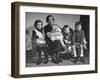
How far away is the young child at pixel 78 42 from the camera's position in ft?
5.64

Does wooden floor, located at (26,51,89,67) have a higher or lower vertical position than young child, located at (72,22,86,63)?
lower

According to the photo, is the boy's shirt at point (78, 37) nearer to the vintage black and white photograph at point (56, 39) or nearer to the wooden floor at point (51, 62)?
the vintage black and white photograph at point (56, 39)

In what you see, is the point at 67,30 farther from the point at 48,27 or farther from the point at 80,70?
the point at 80,70

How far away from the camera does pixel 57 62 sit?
1649mm

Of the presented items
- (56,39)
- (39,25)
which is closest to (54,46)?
(56,39)

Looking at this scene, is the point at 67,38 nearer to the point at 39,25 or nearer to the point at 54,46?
the point at 54,46

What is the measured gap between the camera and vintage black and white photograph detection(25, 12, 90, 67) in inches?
62.4

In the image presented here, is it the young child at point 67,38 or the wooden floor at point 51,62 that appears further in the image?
the young child at point 67,38

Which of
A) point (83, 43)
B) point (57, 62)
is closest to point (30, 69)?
point (57, 62)

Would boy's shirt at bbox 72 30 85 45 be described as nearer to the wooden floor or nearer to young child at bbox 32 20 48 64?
the wooden floor

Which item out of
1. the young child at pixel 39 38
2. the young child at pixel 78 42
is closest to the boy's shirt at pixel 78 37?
the young child at pixel 78 42

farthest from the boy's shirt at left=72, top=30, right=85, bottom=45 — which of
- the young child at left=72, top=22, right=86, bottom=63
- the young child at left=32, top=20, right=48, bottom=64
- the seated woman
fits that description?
the young child at left=32, top=20, right=48, bottom=64

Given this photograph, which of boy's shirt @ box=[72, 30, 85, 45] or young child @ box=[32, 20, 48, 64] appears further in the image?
boy's shirt @ box=[72, 30, 85, 45]

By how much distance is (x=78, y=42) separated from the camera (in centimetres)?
173
